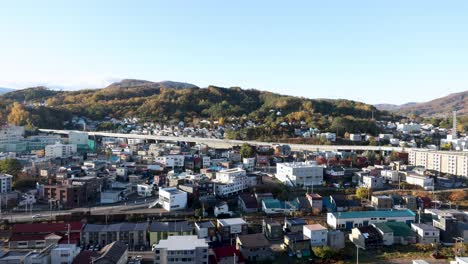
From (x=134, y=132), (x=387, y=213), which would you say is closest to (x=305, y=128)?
(x=134, y=132)

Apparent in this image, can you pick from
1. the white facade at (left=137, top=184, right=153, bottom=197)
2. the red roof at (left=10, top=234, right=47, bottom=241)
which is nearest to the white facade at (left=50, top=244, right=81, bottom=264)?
the red roof at (left=10, top=234, right=47, bottom=241)

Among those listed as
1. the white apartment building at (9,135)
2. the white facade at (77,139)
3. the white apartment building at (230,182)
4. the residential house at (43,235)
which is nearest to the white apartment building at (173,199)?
the white apartment building at (230,182)

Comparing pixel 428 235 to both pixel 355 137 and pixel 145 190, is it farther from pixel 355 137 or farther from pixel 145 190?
pixel 355 137

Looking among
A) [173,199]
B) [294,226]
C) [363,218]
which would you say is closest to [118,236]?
[173,199]

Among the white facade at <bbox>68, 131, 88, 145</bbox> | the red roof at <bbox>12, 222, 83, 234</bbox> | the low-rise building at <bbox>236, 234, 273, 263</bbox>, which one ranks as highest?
the white facade at <bbox>68, 131, 88, 145</bbox>

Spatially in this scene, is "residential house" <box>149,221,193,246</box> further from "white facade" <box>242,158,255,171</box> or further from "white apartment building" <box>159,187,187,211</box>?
"white facade" <box>242,158,255,171</box>

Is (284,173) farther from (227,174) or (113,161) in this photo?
(113,161)
